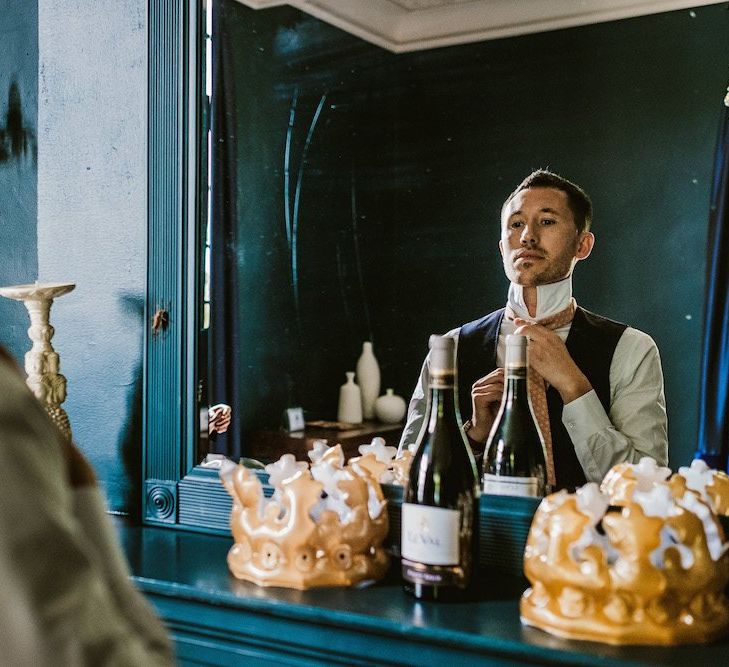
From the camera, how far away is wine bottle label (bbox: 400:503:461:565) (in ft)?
3.85

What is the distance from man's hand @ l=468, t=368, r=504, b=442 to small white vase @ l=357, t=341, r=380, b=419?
171 mm

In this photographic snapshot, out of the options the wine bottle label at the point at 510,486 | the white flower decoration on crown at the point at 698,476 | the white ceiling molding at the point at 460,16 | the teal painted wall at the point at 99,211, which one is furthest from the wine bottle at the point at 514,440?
the teal painted wall at the point at 99,211

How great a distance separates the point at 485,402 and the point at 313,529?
0.34 meters

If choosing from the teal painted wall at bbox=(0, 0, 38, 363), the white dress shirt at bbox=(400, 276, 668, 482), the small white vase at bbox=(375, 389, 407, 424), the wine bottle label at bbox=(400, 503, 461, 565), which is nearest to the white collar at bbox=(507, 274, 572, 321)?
the white dress shirt at bbox=(400, 276, 668, 482)

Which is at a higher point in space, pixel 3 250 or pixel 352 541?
pixel 3 250

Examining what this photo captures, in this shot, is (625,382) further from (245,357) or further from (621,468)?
(245,357)

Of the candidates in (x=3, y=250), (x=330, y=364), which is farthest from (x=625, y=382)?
(x=3, y=250)

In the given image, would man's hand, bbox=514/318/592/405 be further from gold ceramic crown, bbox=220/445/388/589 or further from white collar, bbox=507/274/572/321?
gold ceramic crown, bbox=220/445/388/589

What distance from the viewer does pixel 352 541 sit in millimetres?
1280

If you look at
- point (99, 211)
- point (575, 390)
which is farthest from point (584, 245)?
point (99, 211)

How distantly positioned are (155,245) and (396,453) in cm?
63

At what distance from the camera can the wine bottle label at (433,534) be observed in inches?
46.2

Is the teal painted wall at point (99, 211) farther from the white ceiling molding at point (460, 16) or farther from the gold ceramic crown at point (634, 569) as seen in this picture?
the gold ceramic crown at point (634, 569)

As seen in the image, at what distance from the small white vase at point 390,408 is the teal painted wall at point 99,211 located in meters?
0.56
